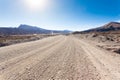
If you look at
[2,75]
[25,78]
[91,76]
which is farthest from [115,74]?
[2,75]

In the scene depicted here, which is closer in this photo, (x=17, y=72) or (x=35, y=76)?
(x=35, y=76)

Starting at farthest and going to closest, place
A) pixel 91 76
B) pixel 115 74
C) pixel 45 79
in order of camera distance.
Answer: pixel 115 74 → pixel 91 76 → pixel 45 79

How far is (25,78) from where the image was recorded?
6738 mm

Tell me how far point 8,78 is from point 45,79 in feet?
Result: 6.26

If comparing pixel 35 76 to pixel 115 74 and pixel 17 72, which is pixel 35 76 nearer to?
pixel 17 72

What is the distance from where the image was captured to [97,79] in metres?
6.79

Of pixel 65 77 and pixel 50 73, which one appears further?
pixel 50 73

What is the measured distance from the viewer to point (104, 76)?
287 inches

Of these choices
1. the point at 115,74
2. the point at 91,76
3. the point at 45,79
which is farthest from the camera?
the point at 115,74

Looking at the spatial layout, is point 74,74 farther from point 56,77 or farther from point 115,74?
point 115,74

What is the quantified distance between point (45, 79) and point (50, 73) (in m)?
1.00

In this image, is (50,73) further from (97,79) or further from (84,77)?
(97,79)

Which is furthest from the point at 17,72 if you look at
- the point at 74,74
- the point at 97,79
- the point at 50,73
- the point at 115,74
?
the point at 115,74

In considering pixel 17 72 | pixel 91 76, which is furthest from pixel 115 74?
pixel 17 72
